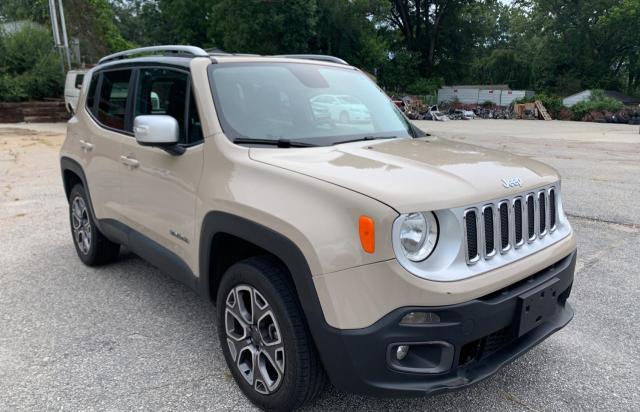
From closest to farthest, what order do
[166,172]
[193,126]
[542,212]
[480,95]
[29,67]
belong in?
[542,212] → [193,126] → [166,172] → [29,67] → [480,95]

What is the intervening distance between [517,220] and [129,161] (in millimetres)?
2631

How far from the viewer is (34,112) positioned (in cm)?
2192

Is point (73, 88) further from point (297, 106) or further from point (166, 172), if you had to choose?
point (297, 106)

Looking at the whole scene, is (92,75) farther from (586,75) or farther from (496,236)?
(586,75)

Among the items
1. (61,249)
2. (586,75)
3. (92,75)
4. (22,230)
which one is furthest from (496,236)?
(586,75)

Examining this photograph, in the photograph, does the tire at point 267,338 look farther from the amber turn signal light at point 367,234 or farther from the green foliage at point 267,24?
the green foliage at point 267,24

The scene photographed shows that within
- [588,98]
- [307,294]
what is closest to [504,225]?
[307,294]

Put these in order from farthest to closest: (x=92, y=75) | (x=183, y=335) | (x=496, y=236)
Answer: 1. (x=92, y=75)
2. (x=183, y=335)
3. (x=496, y=236)

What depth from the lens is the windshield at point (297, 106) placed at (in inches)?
118

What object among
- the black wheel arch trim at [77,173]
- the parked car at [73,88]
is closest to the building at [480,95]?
the parked car at [73,88]

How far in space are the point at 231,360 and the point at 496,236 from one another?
5.17 ft

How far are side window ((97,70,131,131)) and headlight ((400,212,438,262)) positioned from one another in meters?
2.62

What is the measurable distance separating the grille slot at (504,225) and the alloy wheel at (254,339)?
1149 mm

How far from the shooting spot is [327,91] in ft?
11.5
